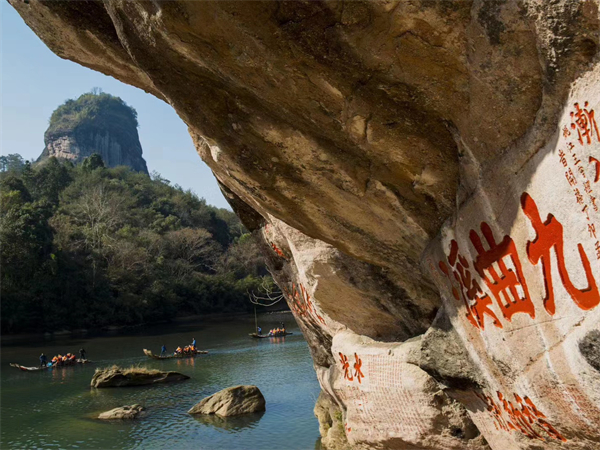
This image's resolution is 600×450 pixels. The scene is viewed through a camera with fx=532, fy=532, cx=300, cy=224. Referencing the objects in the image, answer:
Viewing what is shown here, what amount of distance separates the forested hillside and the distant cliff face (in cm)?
3618

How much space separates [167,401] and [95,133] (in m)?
76.3

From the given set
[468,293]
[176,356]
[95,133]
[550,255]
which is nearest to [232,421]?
[468,293]

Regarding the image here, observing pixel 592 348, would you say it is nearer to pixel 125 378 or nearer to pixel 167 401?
pixel 167 401

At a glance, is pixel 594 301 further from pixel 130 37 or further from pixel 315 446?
pixel 315 446

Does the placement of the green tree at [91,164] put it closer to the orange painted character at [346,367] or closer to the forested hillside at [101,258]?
the forested hillside at [101,258]

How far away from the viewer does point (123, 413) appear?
10859mm

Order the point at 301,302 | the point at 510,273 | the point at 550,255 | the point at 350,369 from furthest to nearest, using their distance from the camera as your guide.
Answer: the point at 301,302 < the point at 350,369 < the point at 510,273 < the point at 550,255

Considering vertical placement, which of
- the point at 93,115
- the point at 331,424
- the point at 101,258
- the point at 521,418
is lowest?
the point at 331,424

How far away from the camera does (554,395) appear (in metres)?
3.27

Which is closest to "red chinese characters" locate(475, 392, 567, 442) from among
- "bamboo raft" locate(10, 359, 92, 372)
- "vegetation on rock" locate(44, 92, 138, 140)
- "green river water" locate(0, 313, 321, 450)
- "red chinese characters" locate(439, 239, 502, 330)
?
"red chinese characters" locate(439, 239, 502, 330)

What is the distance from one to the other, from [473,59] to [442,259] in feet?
5.15

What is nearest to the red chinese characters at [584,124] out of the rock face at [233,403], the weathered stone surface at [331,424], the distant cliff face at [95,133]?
the weathered stone surface at [331,424]

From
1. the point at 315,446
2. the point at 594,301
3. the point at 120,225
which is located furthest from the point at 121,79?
the point at 120,225

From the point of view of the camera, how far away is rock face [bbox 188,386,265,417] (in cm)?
1064
